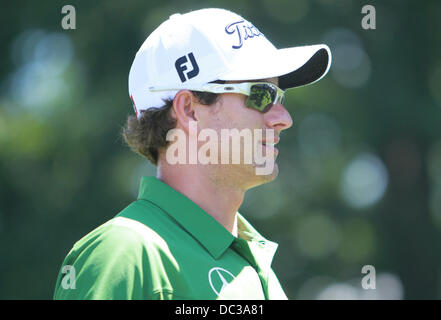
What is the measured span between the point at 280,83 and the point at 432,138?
9.10 metres

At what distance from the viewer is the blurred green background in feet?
41.2

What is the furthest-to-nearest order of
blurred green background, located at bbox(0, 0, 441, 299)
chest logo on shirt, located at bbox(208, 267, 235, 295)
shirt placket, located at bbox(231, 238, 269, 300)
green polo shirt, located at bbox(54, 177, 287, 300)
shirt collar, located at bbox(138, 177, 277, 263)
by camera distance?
blurred green background, located at bbox(0, 0, 441, 299), shirt placket, located at bbox(231, 238, 269, 300), shirt collar, located at bbox(138, 177, 277, 263), chest logo on shirt, located at bbox(208, 267, 235, 295), green polo shirt, located at bbox(54, 177, 287, 300)

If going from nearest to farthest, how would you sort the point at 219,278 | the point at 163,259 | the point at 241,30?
the point at 163,259
the point at 219,278
the point at 241,30

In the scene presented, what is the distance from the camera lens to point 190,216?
3.09m

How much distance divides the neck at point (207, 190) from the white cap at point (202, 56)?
36 centimetres

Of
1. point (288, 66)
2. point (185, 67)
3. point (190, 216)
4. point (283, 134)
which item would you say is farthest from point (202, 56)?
point (283, 134)

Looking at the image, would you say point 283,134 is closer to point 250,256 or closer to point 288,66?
point 288,66

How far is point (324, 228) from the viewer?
14.5 metres

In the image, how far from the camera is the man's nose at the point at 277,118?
3443 millimetres

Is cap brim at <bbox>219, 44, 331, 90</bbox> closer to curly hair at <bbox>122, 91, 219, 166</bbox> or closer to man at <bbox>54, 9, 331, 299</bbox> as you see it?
man at <bbox>54, 9, 331, 299</bbox>

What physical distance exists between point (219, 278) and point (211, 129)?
80 cm

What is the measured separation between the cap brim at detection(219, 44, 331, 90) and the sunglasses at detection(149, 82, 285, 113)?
45 millimetres

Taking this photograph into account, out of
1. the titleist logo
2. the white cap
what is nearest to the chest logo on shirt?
the white cap
